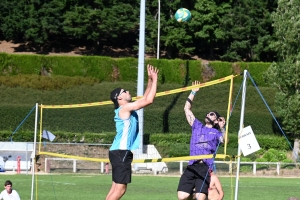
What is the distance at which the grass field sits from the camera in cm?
2147

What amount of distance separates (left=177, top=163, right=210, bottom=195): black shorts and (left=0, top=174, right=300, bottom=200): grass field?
5981 millimetres

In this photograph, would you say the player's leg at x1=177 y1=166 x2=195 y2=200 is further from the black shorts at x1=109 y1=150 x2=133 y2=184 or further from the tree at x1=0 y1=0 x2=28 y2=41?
the tree at x1=0 y1=0 x2=28 y2=41

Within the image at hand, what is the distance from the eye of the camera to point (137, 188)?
2466 centimetres

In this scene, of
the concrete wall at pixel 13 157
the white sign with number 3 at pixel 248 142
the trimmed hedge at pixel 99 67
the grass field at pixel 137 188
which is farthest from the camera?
the trimmed hedge at pixel 99 67

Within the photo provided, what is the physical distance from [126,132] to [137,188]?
14.3 metres

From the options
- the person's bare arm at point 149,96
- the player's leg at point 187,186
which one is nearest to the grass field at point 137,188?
the player's leg at point 187,186

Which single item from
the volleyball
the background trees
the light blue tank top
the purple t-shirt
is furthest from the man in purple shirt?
the background trees

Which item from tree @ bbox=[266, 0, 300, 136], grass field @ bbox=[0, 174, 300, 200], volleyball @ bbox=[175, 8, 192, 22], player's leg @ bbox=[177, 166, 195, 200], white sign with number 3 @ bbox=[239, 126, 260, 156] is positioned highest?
volleyball @ bbox=[175, 8, 192, 22]

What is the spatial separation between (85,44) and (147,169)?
1267 inches

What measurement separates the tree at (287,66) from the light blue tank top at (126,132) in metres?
29.7

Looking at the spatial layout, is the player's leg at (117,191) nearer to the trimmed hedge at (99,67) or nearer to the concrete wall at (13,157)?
the concrete wall at (13,157)

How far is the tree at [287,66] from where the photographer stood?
39.4 metres

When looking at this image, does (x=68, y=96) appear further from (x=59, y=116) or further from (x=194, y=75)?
(x=194, y=75)

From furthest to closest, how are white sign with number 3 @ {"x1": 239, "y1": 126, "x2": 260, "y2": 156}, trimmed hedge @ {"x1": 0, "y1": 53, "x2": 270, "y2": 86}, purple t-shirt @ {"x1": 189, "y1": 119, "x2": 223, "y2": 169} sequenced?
trimmed hedge @ {"x1": 0, "y1": 53, "x2": 270, "y2": 86}
purple t-shirt @ {"x1": 189, "y1": 119, "x2": 223, "y2": 169}
white sign with number 3 @ {"x1": 239, "y1": 126, "x2": 260, "y2": 156}
